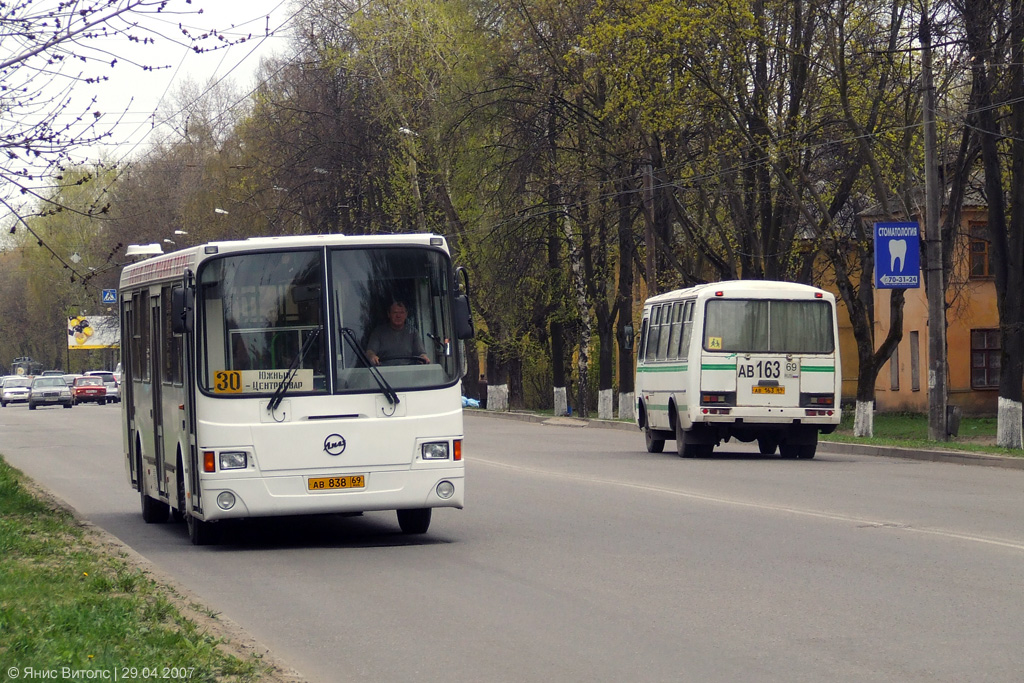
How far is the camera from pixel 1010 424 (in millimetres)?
26594

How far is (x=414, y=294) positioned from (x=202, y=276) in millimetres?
1835

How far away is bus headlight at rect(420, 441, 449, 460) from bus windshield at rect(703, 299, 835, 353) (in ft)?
44.1

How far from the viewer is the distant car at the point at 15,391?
82725mm

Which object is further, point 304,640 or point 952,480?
point 952,480

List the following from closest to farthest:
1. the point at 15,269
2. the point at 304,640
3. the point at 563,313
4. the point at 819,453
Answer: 1. the point at 304,640
2. the point at 819,453
3. the point at 563,313
4. the point at 15,269

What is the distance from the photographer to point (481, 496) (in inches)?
700

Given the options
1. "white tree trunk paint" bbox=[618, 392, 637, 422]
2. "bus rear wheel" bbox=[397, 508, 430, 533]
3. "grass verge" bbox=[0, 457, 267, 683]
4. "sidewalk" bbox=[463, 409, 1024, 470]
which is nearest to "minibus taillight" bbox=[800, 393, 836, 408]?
"sidewalk" bbox=[463, 409, 1024, 470]

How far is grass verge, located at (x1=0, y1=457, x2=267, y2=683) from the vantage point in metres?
6.84

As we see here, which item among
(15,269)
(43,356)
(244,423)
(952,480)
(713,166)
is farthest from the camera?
(43,356)

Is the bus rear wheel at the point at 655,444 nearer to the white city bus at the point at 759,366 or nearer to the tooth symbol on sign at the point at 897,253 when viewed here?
the white city bus at the point at 759,366

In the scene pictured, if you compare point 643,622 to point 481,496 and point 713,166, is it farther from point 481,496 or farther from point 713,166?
point 713,166

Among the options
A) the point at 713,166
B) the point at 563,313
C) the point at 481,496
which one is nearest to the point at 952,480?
the point at 481,496

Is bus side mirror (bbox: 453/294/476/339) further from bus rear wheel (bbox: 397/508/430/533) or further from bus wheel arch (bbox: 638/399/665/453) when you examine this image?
bus wheel arch (bbox: 638/399/665/453)

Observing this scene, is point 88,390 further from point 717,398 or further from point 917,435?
point 717,398
